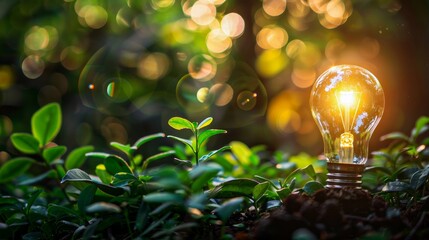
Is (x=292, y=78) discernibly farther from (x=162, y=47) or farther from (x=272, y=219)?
(x=272, y=219)

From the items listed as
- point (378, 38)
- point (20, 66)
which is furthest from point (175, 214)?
point (20, 66)

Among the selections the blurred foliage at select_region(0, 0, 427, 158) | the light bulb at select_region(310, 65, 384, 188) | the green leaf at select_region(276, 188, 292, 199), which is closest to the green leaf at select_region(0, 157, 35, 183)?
the green leaf at select_region(276, 188, 292, 199)

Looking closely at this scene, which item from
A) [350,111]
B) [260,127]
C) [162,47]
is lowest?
[260,127]

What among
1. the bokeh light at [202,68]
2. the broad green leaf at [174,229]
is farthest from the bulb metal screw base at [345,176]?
the bokeh light at [202,68]

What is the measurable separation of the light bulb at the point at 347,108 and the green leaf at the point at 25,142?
1.87 feet

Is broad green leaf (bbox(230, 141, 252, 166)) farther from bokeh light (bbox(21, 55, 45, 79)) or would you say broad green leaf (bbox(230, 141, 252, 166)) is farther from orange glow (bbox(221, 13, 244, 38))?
bokeh light (bbox(21, 55, 45, 79))

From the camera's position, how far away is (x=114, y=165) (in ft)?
2.83

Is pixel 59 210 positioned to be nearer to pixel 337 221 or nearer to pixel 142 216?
pixel 142 216

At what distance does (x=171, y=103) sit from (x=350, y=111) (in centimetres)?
171

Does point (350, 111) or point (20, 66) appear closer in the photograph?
point (350, 111)

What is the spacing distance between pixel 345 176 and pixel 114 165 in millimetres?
401

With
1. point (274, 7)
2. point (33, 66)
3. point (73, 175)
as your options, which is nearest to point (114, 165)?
point (73, 175)

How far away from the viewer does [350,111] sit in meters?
1.04

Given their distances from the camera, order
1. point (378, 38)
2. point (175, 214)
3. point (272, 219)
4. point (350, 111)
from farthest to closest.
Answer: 1. point (378, 38)
2. point (350, 111)
3. point (175, 214)
4. point (272, 219)
